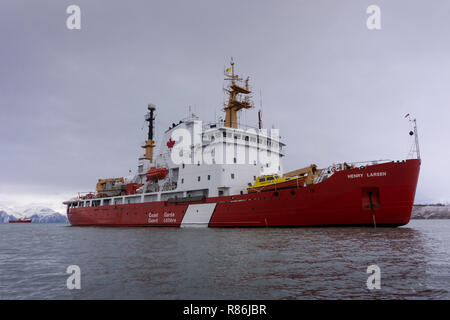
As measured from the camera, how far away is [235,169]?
2534 cm

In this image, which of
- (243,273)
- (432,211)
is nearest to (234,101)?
(243,273)

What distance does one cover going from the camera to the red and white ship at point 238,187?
18000mm

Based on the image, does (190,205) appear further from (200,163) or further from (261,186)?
(261,186)

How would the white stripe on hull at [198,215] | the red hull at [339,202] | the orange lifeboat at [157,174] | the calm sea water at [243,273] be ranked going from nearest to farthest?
the calm sea water at [243,273], the red hull at [339,202], the white stripe on hull at [198,215], the orange lifeboat at [157,174]

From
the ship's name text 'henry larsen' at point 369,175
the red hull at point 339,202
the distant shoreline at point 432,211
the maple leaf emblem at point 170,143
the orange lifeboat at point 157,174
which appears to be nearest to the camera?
the red hull at point 339,202

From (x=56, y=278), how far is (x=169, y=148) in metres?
24.5

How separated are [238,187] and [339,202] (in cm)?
918

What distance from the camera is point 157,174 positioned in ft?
104

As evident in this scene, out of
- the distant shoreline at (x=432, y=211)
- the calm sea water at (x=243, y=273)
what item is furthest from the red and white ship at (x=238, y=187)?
the distant shoreline at (x=432, y=211)

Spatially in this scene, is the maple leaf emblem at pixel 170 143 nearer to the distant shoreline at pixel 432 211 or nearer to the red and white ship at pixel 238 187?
the red and white ship at pixel 238 187

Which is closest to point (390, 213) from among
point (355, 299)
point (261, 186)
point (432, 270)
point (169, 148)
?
point (261, 186)

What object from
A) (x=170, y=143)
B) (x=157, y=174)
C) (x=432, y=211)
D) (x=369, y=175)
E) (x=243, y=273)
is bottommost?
(x=432, y=211)

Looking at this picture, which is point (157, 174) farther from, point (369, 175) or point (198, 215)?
point (369, 175)

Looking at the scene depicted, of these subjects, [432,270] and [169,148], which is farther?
[169,148]
